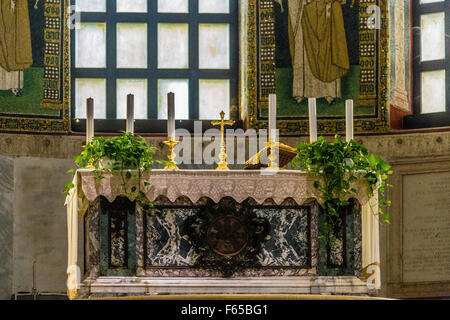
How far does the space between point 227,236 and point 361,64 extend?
3.63 metres

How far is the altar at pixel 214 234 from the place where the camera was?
7.11 metres

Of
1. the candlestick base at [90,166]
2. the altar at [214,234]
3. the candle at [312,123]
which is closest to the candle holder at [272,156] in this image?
the altar at [214,234]

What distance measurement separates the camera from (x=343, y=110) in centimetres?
998

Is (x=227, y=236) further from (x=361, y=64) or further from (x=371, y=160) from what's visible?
(x=361, y=64)

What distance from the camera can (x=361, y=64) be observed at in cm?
1003

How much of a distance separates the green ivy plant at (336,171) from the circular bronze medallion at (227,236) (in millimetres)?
650

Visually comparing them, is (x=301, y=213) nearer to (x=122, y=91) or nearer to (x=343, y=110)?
(x=343, y=110)

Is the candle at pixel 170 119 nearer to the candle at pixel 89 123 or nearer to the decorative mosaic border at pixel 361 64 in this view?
the candle at pixel 89 123

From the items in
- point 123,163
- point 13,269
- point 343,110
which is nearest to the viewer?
point 123,163

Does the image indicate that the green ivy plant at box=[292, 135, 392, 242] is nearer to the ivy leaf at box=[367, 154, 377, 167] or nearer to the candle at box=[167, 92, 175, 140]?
the ivy leaf at box=[367, 154, 377, 167]

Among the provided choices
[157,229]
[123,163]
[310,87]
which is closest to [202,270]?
[157,229]

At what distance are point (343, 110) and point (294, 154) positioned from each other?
8.65 ft

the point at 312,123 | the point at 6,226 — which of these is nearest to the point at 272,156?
the point at 312,123

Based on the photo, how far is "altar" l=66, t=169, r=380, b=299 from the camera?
7.11 meters
